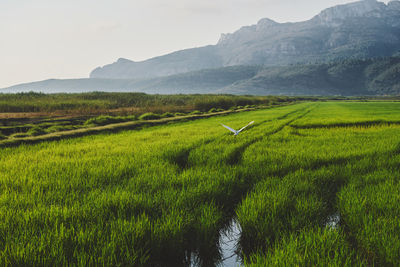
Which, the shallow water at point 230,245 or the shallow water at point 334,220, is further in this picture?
the shallow water at point 334,220

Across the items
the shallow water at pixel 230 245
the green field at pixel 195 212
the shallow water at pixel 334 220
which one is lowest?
the shallow water at pixel 230 245

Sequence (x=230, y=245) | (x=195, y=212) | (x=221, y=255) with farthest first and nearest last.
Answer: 1. (x=195, y=212)
2. (x=230, y=245)
3. (x=221, y=255)

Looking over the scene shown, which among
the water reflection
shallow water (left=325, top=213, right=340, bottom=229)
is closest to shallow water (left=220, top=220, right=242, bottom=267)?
the water reflection

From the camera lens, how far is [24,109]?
23.5 metres

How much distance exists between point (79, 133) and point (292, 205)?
10778 mm

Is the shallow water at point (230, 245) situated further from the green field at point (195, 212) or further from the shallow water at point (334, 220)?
the shallow water at point (334, 220)

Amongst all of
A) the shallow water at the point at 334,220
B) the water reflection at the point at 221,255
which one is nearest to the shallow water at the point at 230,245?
the water reflection at the point at 221,255

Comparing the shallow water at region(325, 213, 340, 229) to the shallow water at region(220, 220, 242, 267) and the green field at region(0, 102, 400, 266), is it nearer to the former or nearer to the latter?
the green field at region(0, 102, 400, 266)

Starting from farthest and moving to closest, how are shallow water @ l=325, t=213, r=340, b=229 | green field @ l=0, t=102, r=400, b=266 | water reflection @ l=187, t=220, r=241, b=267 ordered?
shallow water @ l=325, t=213, r=340, b=229
water reflection @ l=187, t=220, r=241, b=267
green field @ l=0, t=102, r=400, b=266

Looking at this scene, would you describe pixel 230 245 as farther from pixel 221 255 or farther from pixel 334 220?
pixel 334 220

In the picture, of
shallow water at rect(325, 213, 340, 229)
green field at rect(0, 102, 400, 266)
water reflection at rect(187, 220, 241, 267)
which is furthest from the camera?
shallow water at rect(325, 213, 340, 229)

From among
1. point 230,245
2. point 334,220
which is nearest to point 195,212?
point 230,245

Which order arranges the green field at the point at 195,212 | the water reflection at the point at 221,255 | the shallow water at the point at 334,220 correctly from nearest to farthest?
the green field at the point at 195,212, the water reflection at the point at 221,255, the shallow water at the point at 334,220

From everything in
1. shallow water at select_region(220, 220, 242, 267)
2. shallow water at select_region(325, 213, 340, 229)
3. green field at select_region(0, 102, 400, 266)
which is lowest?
shallow water at select_region(220, 220, 242, 267)
